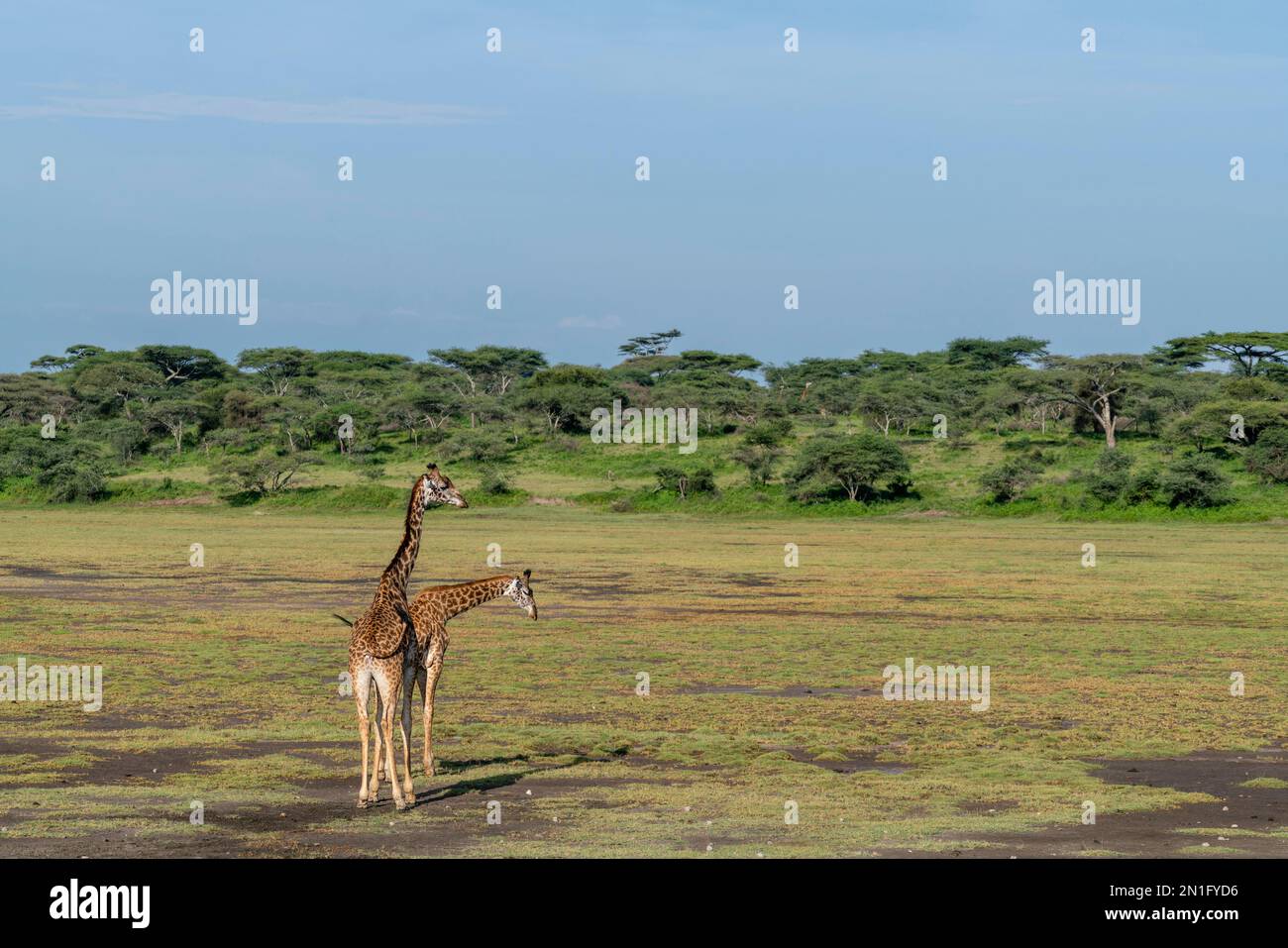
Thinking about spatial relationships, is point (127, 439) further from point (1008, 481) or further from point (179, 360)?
point (1008, 481)

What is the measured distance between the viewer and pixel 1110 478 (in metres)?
70.9

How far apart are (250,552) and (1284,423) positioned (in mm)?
46230

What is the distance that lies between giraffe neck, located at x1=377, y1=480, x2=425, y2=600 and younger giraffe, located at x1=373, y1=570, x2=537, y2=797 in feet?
1.11

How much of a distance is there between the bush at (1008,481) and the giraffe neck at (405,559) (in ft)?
198

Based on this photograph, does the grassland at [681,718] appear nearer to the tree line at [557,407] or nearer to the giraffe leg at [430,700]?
the giraffe leg at [430,700]

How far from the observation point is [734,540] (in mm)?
58750

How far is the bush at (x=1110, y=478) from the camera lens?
70625 millimetres

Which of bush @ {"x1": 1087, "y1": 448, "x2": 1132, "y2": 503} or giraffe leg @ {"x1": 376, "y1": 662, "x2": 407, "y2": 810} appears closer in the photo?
giraffe leg @ {"x1": 376, "y1": 662, "x2": 407, "y2": 810}

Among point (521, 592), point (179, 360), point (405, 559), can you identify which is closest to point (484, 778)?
point (521, 592)

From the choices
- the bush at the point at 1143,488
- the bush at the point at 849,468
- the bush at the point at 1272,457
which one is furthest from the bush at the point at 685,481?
the bush at the point at 1272,457

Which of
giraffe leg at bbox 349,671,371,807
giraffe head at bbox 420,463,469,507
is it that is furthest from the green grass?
giraffe leg at bbox 349,671,371,807

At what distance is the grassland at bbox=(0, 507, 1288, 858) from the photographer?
42.0ft

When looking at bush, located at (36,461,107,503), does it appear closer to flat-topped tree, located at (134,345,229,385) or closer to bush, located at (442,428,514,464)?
bush, located at (442,428,514,464)
